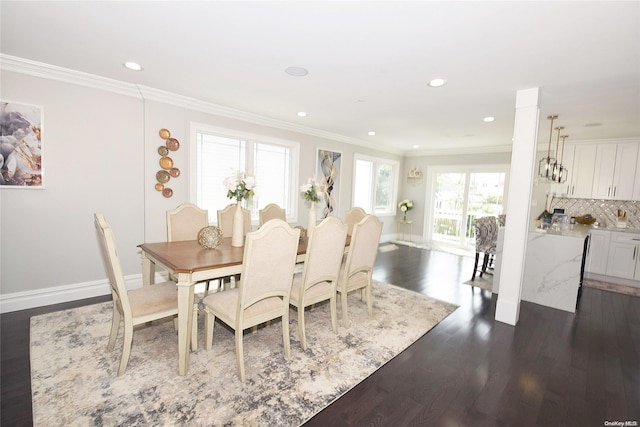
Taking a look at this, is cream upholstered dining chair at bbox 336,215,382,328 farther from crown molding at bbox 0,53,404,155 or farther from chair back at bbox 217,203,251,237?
crown molding at bbox 0,53,404,155

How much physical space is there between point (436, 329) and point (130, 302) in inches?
110

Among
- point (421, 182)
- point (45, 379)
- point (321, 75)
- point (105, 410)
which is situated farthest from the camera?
point (421, 182)

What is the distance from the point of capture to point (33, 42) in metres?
2.40

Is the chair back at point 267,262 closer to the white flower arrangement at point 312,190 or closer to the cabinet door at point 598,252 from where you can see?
the white flower arrangement at point 312,190

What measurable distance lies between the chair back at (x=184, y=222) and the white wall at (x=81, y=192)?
86cm

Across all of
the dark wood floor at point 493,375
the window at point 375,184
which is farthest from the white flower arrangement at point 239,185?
the window at point 375,184

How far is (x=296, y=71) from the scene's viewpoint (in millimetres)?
2775

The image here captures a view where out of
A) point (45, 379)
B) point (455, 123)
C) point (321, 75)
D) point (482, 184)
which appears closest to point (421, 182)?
point (482, 184)

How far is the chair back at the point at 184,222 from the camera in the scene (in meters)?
3.04

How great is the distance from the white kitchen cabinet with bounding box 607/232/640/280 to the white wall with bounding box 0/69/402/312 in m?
6.69

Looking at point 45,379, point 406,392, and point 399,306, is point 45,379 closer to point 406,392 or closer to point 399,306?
point 406,392

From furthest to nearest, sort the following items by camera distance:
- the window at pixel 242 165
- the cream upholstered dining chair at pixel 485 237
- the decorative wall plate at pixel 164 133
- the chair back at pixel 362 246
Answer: the cream upholstered dining chair at pixel 485 237
the window at pixel 242 165
the decorative wall plate at pixel 164 133
the chair back at pixel 362 246

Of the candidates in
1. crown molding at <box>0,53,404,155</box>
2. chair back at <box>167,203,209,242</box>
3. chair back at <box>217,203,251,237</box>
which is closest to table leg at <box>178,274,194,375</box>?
chair back at <box>167,203,209,242</box>

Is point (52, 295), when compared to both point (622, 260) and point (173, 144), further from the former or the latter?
point (622, 260)
